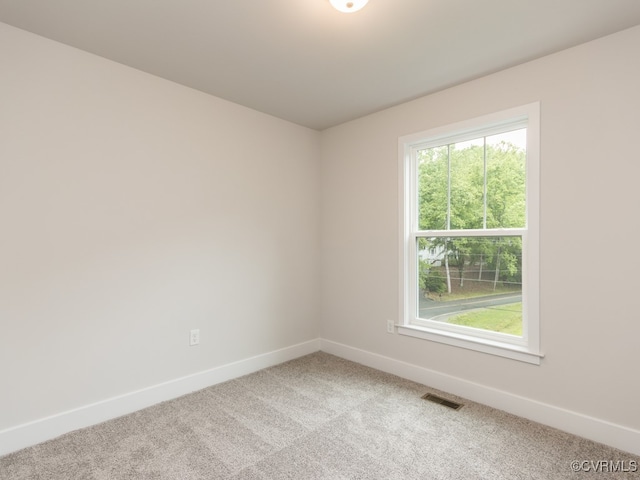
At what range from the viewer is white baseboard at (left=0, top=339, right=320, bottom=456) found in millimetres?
1891

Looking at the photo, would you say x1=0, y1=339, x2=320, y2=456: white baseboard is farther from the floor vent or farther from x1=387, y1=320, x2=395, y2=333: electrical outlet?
the floor vent

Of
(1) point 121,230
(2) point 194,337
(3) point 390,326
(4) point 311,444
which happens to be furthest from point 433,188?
(1) point 121,230

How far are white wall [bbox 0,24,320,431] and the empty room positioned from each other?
1cm

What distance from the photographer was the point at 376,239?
3137 millimetres

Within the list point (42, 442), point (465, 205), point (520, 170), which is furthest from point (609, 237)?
point (42, 442)

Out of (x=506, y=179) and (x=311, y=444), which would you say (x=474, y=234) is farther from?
(x=311, y=444)

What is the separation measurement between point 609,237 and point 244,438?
2464 millimetres

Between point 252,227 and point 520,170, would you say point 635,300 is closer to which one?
point 520,170

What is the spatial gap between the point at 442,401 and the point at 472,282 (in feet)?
3.05

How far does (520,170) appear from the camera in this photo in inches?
93.7

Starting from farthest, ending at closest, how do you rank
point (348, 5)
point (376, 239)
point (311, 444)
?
point (376, 239)
point (311, 444)
point (348, 5)

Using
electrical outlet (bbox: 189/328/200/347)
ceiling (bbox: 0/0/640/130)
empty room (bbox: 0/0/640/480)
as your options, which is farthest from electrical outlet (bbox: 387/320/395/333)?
ceiling (bbox: 0/0/640/130)

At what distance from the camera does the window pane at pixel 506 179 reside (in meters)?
2.38

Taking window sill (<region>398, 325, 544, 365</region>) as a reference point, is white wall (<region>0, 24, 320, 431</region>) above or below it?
above
